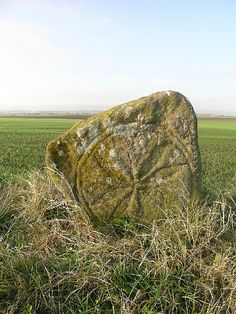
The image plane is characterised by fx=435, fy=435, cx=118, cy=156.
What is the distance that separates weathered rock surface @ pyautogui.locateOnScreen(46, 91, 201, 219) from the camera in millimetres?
6082

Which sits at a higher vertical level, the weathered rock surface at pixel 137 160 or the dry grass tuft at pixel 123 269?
the weathered rock surface at pixel 137 160

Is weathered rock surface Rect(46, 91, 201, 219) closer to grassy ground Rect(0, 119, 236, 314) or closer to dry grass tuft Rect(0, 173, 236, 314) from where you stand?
grassy ground Rect(0, 119, 236, 314)

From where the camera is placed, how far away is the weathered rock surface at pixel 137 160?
6082mm

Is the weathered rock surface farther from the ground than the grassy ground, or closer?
farther from the ground

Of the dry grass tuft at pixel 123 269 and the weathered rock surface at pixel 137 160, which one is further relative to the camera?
the weathered rock surface at pixel 137 160

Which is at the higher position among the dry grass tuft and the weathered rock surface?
the weathered rock surface

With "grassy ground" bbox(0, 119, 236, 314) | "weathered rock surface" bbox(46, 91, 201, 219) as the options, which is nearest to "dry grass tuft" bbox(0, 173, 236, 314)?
"grassy ground" bbox(0, 119, 236, 314)

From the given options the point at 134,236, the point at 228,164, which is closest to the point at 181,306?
the point at 134,236

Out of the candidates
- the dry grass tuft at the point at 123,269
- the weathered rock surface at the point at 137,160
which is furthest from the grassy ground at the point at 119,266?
the weathered rock surface at the point at 137,160

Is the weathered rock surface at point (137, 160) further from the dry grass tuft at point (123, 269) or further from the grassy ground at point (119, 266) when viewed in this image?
the dry grass tuft at point (123, 269)

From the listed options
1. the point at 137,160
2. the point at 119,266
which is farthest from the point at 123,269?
the point at 137,160

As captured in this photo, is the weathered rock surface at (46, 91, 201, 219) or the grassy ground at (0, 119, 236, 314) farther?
the weathered rock surface at (46, 91, 201, 219)

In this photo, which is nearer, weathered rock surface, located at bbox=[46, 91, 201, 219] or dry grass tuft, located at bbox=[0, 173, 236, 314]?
dry grass tuft, located at bbox=[0, 173, 236, 314]

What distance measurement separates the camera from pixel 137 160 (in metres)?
6.11
